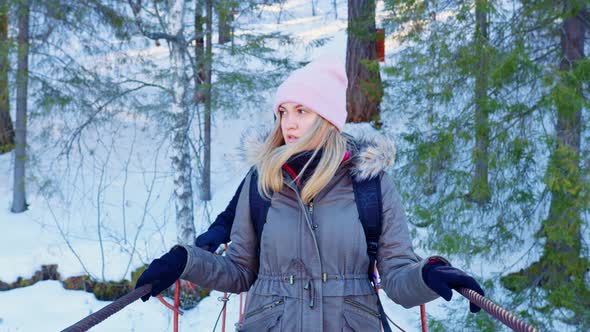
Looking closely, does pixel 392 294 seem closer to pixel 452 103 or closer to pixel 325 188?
pixel 325 188

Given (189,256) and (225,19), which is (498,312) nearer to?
(189,256)

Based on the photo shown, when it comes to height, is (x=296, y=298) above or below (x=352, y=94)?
below

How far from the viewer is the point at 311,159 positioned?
2.17 metres

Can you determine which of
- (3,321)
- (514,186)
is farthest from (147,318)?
(514,186)

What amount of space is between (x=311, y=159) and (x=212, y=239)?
0.57 meters

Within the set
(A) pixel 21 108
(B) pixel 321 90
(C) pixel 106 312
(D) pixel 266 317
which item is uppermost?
(A) pixel 21 108

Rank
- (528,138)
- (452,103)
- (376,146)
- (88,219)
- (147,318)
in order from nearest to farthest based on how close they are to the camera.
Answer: (376,146)
(528,138)
(452,103)
(147,318)
(88,219)

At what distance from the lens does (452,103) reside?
19.8ft

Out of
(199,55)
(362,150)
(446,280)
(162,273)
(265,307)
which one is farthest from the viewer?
(199,55)

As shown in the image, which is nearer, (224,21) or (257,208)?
(257,208)

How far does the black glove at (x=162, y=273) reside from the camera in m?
1.96

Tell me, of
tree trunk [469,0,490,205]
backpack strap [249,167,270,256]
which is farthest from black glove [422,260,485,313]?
tree trunk [469,0,490,205]

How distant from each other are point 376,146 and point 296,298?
2.02ft

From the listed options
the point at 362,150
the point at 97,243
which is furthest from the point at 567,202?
the point at 97,243
